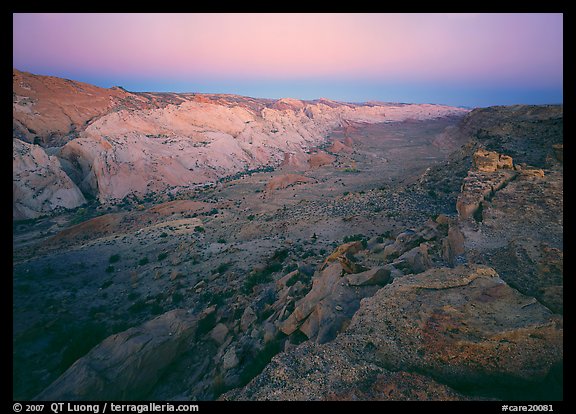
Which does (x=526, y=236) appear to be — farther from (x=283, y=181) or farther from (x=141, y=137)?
(x=141, y=137)

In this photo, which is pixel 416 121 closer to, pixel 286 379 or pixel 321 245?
pixel 321 245

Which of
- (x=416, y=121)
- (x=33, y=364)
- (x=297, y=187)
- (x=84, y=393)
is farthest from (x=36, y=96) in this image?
(x=416, y=121)

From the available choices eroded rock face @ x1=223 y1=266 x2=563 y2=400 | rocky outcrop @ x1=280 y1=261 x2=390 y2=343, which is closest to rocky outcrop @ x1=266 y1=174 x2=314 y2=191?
rocky outcrop @ x1=280 y1=261 x2=390 y2=343

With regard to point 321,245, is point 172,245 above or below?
below

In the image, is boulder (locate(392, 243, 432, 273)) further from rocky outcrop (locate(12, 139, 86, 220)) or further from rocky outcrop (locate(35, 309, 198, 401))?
rocky outcrop (locate(12, 139, 86, 220))

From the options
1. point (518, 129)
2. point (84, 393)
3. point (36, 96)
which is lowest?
point (84, 393)

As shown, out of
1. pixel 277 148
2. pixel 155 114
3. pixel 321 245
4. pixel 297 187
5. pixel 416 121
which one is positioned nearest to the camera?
pixel 321 245
